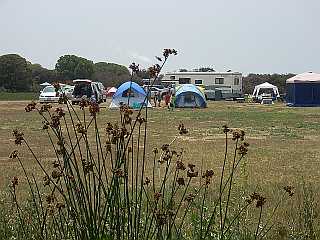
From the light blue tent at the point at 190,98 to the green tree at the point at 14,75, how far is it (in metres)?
28.2

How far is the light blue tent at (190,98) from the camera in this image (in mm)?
38156

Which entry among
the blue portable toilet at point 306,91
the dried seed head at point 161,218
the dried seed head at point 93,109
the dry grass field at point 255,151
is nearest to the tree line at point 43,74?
the blue portable toilet at point 306,91

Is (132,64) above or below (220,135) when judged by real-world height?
above

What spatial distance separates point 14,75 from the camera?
6388 cm

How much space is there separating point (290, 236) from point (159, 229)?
156cm

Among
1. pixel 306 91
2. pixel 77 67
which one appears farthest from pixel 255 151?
pixel 77 67

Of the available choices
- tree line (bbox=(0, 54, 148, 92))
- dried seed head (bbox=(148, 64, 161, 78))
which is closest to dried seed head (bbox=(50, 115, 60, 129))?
dried seed head (bbox=(148, 64, 161, 78))

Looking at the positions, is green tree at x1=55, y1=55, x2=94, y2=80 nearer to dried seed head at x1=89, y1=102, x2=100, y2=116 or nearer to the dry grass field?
the dry grass field

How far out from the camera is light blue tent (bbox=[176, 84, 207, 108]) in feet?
125

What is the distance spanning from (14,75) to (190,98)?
3037cm

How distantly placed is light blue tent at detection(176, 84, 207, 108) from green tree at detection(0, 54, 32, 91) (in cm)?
2821

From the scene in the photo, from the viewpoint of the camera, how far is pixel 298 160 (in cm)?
1097

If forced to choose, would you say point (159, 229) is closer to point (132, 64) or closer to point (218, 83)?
point (132, 64)

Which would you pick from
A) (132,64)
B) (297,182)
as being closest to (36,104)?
(132,64)
